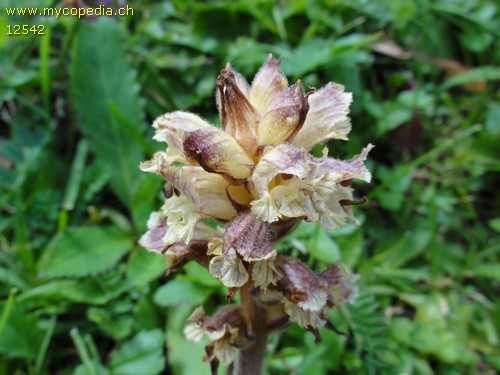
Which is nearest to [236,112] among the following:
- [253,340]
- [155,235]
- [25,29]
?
[155,235]

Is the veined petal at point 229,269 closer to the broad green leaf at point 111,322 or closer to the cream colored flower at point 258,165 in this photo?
the cream colored flower at point 258,165

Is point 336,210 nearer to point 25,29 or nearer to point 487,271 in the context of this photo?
point 487,271

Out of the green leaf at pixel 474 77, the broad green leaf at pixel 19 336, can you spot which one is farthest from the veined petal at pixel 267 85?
the green leaf at pixel 474 77

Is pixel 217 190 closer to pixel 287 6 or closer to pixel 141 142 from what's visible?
pixel 141 142

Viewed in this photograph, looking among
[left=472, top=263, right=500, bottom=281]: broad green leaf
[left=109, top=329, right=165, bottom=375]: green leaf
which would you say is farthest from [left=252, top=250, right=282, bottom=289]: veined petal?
[left=472, top=263, right=500, bottom=281]: broad green leaf

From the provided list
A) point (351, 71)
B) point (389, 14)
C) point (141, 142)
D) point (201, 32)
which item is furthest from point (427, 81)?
point (141, 142)

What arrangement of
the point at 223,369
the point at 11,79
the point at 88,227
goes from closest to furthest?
1. the point at 223,369
2. the point at 88,227
3. the point at 11,79

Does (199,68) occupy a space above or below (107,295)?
above
